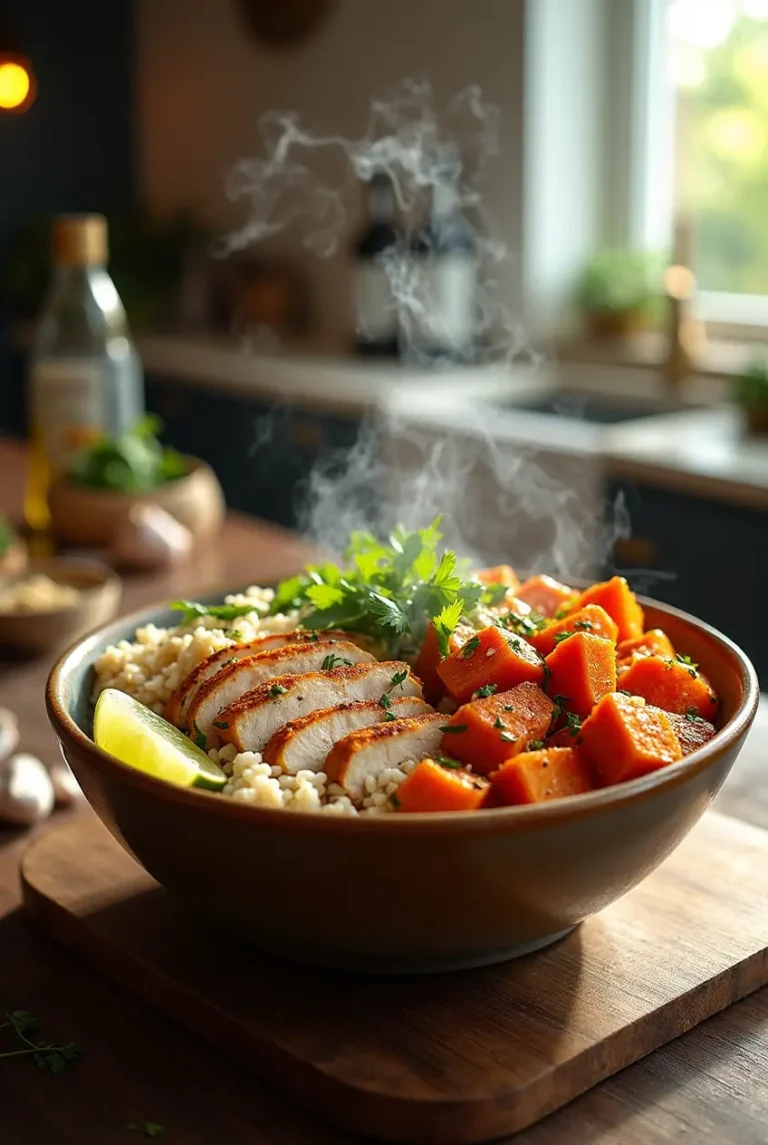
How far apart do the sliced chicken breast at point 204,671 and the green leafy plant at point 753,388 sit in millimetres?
2355

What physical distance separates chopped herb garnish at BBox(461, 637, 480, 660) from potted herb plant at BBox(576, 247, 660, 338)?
3222 millimetres

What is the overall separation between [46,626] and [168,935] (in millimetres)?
713

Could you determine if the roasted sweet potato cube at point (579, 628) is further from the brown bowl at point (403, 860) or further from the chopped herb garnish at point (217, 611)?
the chopped herb garnish at point (217, 611)

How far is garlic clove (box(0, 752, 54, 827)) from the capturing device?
114 cm

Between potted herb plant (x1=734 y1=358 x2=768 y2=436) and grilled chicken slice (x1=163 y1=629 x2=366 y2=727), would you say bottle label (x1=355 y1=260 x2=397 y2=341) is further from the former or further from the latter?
grilled chicken slice (x1=163 y1=629 x2=366 y2=727)

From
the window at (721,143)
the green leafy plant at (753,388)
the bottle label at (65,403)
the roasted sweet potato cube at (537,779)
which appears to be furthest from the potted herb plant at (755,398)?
the roasted sweet potato cube at (537,779)

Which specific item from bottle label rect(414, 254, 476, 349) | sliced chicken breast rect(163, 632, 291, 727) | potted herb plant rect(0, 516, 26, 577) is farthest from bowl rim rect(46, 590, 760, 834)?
bottle label rect(414, 254, 476, 349)

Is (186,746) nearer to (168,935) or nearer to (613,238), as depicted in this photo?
(168,935)

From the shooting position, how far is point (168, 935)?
93 cm

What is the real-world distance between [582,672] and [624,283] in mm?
3253

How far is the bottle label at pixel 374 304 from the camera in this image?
4.02 meters

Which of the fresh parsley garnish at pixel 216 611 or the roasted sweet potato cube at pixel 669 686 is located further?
the fresh parsley garnish at pixel 216 611

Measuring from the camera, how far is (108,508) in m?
2.06

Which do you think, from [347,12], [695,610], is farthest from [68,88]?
[695,610]
